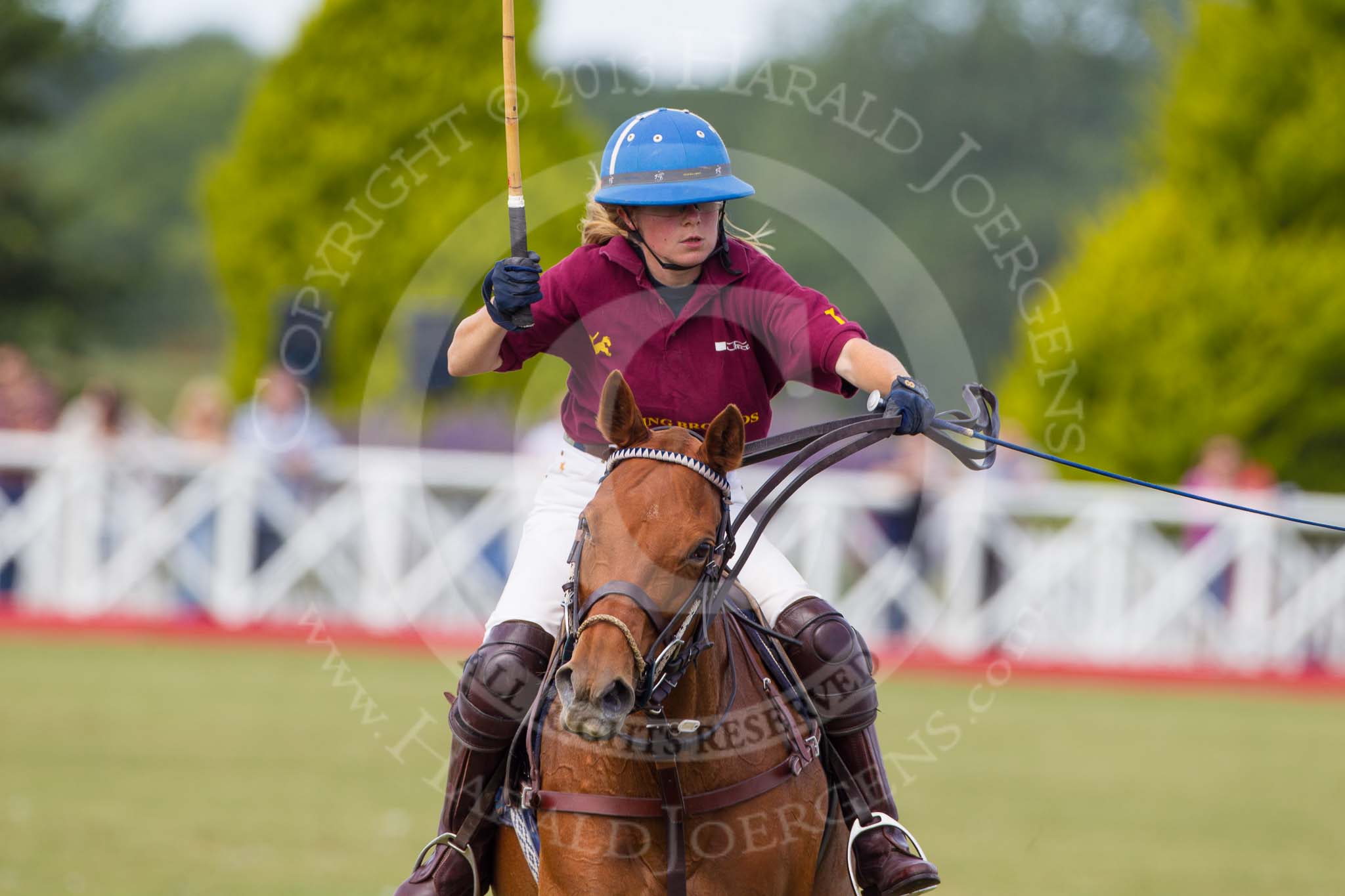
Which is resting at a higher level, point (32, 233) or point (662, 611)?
point (32, 233)

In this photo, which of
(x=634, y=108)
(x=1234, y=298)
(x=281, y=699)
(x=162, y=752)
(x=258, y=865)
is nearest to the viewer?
(x=258, y=865)

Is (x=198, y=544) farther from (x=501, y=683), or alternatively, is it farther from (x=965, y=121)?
(x=965, y=121)

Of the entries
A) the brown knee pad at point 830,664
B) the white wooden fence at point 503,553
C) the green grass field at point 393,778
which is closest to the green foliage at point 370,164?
the white wooden fence at point 503,553

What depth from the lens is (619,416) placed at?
404 cm

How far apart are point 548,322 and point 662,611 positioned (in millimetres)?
1284

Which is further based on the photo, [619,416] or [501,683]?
[501,683]

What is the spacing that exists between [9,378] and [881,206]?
120 ft

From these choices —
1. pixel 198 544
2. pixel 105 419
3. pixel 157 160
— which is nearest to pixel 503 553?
pixel 198 544

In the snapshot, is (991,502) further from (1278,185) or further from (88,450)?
(88,450)

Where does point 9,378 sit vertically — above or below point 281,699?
above

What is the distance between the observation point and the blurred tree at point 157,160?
1983 inches

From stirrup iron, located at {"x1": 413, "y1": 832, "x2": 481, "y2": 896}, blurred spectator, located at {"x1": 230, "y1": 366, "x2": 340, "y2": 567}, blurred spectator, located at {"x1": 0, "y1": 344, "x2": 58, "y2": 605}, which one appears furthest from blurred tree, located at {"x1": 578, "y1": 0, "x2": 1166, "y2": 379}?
stirrup iron, located at {"x1": 413, "y1": 832, "x2": 481, "y2": 896}

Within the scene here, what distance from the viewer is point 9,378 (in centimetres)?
1691

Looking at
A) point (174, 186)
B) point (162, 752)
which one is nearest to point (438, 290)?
point (162, 752)
